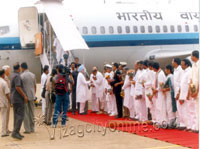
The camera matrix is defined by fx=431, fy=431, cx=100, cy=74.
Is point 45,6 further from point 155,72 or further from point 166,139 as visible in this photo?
point 166,139

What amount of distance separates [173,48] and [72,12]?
15.8 feet

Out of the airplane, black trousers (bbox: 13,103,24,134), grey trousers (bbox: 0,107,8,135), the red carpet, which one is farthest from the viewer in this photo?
the airplane

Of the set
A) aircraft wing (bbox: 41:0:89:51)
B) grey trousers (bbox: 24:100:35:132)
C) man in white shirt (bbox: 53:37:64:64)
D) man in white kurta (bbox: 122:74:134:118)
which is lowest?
grey trousers (bbox: 24:100:35:132)

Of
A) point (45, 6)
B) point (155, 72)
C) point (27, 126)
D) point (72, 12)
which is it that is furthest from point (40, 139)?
point (72, 12)

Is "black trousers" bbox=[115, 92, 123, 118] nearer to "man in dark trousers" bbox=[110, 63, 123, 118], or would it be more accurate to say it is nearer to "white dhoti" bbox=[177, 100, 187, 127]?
"man in dark trousers" bbox=[110, 63, 123, 118]

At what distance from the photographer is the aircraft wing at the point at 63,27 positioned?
46.1 ft

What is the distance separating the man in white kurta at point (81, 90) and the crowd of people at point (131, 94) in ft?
2.60

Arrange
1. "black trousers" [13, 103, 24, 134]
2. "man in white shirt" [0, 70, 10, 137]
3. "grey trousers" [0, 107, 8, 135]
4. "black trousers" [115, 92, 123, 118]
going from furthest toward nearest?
"black trousers" [115, 92, 123, 118] < "grey trousers" [0, 107, 8, 135] < "man in white shirt" [0, 70, 10, 137] < "black trousers" [13, 103, 24, 134]

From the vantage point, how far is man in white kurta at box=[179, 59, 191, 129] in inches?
389

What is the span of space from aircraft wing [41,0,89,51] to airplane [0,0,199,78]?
175cm

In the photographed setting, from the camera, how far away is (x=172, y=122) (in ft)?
35.2

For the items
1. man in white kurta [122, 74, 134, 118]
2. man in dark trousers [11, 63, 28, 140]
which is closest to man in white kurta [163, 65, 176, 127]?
man in white kurta [122, 74, 134, 118]

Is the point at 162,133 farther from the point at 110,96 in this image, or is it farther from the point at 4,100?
the point at 110,96

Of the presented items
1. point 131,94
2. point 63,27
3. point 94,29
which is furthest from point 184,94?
point 94,29
